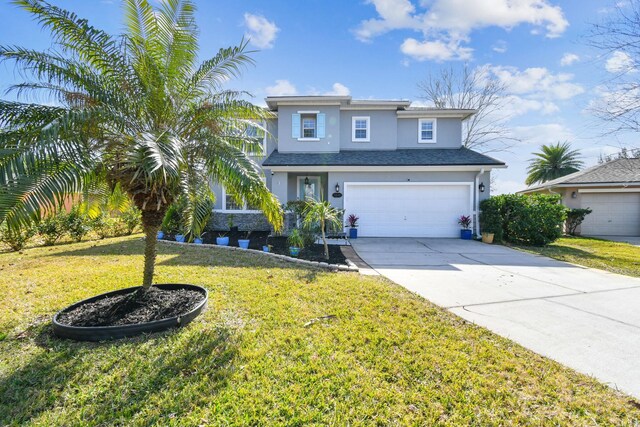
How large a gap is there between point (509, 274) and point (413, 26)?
11.6 m

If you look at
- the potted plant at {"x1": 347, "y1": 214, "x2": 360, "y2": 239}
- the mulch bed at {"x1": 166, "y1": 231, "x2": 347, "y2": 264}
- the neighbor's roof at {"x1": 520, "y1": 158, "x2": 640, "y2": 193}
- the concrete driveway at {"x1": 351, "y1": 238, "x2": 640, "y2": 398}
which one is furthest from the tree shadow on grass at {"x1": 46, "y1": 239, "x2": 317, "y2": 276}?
the neighbor's roof at {"x1": 520, "y1": 158, "x2": 640, "y2": 193}

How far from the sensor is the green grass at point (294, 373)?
2404 millimetres

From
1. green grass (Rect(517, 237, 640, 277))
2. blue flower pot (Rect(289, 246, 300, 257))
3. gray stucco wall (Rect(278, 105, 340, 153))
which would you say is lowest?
green grass (Rect(517, 237, 640, 277))

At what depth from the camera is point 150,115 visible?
427cm

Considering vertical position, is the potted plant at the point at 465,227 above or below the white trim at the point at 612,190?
below

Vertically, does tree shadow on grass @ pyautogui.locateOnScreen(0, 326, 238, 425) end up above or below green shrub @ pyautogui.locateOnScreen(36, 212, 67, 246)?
below

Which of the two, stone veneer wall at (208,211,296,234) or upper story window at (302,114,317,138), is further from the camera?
upper story window at (302,114,317,138)

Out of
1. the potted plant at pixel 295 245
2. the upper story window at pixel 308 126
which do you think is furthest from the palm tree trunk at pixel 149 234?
the upper story window at pixel 308 126

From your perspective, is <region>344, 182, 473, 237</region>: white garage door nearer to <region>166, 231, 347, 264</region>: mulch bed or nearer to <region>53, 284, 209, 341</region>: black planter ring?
<region>166, 231, 347, 264</region>: mulch bed

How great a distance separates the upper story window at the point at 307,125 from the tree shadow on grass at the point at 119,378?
1178 centimetres

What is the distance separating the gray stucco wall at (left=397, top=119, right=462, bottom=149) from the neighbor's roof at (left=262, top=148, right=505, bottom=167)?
1.21 feet

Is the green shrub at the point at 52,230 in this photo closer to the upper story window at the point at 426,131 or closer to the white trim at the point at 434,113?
the white trim at the point at 434,113

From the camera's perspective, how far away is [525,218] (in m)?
11.3

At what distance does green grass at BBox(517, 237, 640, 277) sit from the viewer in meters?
7.91
